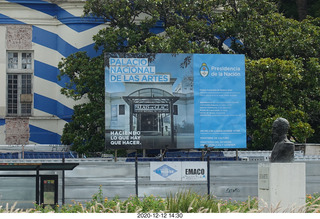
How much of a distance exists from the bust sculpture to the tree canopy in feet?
39.6

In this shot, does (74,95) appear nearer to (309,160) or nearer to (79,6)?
(79,6)

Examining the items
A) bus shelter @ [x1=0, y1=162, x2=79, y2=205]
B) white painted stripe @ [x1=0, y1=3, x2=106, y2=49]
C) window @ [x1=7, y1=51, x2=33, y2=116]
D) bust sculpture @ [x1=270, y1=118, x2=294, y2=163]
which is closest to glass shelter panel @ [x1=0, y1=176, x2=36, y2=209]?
bus shelter @ [x1=0, y1=162, x2=79, y2=205]

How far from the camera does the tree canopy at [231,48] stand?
27766 mm

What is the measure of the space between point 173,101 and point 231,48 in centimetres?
925

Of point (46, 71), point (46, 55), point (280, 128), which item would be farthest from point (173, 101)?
point (46, 55)

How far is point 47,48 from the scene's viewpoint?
3400 centimetres

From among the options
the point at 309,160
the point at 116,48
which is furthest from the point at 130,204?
the point at 116,48

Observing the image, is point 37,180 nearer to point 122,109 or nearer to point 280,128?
point 122,109

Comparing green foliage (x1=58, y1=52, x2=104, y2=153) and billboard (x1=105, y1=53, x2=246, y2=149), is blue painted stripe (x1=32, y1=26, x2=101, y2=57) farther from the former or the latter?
billboard (x1=105, y1=53, x2=246, y2=149)

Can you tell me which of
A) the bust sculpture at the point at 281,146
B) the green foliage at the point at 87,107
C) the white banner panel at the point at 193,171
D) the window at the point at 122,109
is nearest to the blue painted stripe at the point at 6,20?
the green foliage at the point at 87,107

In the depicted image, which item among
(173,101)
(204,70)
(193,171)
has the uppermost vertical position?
(204,70)

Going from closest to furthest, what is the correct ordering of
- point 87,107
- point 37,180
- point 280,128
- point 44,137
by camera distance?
point 280,128
point 37,180
point 87,107
point 44,137

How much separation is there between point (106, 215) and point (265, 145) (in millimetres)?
19553

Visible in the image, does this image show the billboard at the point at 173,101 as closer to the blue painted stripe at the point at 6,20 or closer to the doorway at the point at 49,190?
the doorway at the point at 49,190
